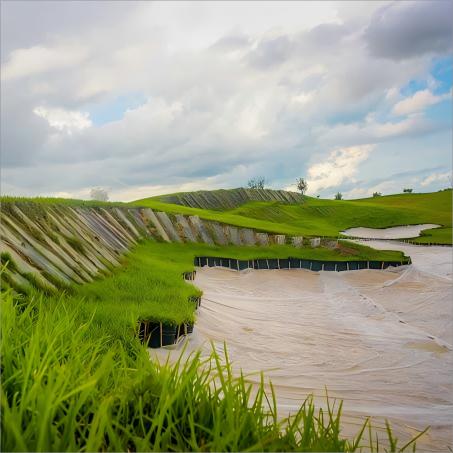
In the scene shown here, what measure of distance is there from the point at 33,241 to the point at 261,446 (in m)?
4.12

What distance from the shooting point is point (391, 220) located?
26.5 meters

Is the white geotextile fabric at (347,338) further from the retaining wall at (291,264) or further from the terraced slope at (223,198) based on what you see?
the terraced slope at (223,198)

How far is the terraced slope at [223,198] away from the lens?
85.4 feet

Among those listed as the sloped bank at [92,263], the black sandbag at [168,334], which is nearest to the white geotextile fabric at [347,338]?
the black sandbag at [168,334]

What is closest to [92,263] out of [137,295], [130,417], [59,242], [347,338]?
[59,242]

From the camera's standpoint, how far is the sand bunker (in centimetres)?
2241

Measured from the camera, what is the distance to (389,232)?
23734 mm

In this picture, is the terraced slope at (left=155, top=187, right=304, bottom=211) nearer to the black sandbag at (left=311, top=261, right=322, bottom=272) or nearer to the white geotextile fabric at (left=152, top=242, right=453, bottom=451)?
the black sandbag at (left=311, top=261, right=322, bottom=272)

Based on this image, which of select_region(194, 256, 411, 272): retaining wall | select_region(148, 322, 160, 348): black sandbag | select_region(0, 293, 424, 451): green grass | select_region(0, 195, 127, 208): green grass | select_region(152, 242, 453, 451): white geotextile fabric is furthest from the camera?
select_region(194, 256, 411, 272): retaining wall

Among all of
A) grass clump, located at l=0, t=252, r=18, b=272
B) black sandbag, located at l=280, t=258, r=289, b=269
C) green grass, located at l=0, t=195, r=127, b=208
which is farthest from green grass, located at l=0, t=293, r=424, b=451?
black sandbag, located at l=280, t=258, r=289, b=269

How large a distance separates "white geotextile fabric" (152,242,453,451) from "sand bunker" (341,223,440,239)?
1191 cm

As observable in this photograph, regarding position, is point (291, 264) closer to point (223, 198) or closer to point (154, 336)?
point (154, 336)

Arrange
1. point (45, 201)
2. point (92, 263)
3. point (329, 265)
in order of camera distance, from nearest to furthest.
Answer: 1. point (92, 263)
2. point (45, 201)
3. point (329, 265)

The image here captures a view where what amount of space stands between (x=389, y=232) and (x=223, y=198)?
10.6 metres
